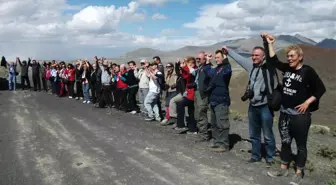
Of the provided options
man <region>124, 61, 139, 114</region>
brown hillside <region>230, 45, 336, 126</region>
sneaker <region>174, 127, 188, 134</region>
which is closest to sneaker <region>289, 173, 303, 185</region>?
sneaker <region>174, 127, 188, 134</region>

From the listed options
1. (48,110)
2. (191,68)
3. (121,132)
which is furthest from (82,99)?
(191,68)

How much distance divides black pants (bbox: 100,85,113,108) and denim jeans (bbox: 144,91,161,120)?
10.9 feet

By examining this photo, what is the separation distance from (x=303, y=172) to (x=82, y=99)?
43.8 feet

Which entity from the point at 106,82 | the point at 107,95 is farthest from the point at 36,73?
the point at 106,82

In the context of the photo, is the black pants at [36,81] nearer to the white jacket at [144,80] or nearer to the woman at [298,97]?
the white jacket at [144,80]

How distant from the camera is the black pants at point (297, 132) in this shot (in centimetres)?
551

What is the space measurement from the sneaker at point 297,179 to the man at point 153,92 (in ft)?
19.4

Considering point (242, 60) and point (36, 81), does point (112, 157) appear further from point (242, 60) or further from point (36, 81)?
point (36, 81)

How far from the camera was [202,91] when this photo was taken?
27.2 feet

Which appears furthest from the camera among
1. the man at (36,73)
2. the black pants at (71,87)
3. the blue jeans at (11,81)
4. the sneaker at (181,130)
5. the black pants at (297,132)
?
the blue jeans at (11,81)

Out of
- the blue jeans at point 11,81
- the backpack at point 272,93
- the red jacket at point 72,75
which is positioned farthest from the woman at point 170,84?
the blue jeans at point 11,81

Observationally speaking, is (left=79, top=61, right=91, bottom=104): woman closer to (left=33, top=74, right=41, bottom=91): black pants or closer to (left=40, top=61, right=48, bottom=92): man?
(left=40, top=61, right=48, bottom=92): man

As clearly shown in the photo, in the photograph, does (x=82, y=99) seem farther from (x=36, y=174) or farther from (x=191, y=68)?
(x=36, y=174)

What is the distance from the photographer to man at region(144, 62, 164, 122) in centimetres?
1092
